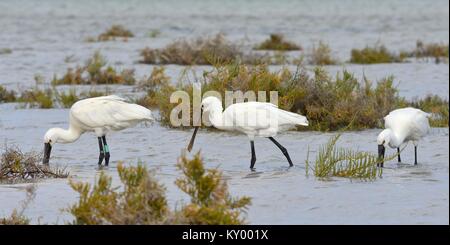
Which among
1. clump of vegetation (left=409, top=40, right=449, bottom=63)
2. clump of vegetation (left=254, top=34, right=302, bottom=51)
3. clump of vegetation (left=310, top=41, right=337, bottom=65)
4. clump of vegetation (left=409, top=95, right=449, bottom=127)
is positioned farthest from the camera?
clump of vegetation (left=254, top=34, right=302, bottom=51)

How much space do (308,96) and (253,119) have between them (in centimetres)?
294

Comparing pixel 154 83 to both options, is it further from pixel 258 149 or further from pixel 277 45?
pixel 277 45

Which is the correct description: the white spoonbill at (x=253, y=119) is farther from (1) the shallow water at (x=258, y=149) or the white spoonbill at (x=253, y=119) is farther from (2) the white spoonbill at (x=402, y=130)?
(2) the white spoonbill at (x=402, y=130)

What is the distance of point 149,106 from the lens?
57.2 ft

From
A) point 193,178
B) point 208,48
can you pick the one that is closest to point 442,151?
point 193,178

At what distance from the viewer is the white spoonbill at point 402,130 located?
42.4 ft

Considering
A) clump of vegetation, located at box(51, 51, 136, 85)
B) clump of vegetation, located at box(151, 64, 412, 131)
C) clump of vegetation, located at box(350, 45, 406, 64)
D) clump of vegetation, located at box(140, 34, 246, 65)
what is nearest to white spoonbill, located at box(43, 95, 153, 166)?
clump of vegetation, located at box(151, 64, 412, 131)

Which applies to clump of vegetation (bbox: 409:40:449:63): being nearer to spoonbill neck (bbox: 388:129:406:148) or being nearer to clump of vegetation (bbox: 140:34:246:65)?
clump of vegetation (bbox: 140:34:246:65)

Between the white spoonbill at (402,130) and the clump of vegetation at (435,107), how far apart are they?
239 cm

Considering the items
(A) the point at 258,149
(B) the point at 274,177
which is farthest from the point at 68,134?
(B) the point at 274,177

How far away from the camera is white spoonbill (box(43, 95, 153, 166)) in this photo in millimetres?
13078

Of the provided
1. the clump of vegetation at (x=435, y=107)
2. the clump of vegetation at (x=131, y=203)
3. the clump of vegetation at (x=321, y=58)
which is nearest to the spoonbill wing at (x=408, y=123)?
the clump of vegetation at (x=435, y=107)

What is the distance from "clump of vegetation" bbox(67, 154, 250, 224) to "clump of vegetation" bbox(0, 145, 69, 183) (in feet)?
10.8

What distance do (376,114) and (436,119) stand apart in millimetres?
970
